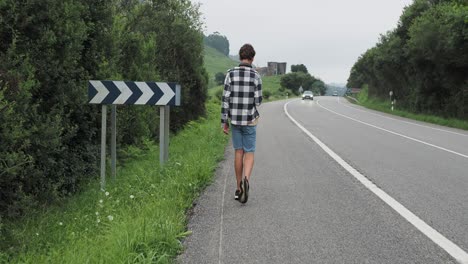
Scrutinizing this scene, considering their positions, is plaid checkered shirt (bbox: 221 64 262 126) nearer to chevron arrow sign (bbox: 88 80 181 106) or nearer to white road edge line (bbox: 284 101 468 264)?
chevron arrow sign (bbox: 88 80 181 106)

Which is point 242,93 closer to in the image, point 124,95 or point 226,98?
point 226,98

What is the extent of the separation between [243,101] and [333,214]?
1772 millimetres

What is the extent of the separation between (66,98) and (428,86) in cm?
2863

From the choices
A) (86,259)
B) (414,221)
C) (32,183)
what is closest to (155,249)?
(86,259)

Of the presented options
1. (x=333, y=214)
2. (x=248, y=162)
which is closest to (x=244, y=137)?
(x=248, y=162)

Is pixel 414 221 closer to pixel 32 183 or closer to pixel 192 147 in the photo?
pixel 32 183

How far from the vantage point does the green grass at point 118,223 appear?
395cm

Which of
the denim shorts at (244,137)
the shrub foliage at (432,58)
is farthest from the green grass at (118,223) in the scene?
the shrub foliage at (432,58)

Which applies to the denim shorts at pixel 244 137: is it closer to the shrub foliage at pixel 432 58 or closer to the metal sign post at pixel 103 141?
the metal sign post at pixel 103 141

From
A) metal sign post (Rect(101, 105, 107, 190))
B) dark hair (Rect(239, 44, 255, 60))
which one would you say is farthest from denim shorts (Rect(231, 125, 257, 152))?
metal sign post (Rect(101, 105, 107, 190))

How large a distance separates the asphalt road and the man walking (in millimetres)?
677

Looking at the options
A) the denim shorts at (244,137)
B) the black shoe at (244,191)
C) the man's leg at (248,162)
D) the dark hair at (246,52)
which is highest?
the dark hair at (246,52)

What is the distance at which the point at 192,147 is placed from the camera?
1085 cm

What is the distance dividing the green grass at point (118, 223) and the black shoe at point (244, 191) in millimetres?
668
